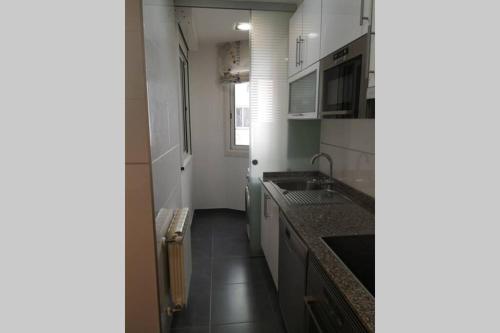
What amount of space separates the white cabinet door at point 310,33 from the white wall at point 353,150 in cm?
53

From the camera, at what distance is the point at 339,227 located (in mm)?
1426

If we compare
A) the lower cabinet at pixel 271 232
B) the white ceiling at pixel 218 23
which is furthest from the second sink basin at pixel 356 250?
the white ceiling at pixel 218 23

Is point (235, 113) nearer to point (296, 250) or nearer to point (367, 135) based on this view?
point (367, 135)

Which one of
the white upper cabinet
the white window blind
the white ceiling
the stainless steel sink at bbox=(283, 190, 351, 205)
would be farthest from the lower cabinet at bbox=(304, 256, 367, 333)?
the white ceiling

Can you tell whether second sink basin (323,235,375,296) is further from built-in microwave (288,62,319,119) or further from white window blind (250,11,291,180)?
white window blind (250,11,291,180)

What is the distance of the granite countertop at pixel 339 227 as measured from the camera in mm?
857

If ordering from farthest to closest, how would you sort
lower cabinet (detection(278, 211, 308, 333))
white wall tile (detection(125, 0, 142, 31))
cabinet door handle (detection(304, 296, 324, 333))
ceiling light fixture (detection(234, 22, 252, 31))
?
ceiling light fixture (detection(234, 22, 252, 31))
lower cabinet (detection(278, 211, 308, 333))
white wall tile (detection(125, 0, 142, 31))
cabinet door handle (detection(304, 296, 324, 333))

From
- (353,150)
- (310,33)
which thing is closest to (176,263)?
(353,150)

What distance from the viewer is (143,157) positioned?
52.7 inches

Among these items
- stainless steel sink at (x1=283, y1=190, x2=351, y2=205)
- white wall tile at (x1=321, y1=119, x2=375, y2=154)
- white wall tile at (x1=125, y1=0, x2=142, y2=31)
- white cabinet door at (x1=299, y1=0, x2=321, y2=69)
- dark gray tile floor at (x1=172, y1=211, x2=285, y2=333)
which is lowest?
dark gray tile floor at (x1=172, y1=211, x2=285, y2=333)

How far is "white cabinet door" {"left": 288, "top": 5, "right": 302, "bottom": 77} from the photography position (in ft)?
7.28

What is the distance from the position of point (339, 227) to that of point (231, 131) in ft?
9.04

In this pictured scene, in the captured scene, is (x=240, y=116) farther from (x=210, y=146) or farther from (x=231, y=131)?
(x=210, y=146)

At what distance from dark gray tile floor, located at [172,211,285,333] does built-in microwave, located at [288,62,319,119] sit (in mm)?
1451
